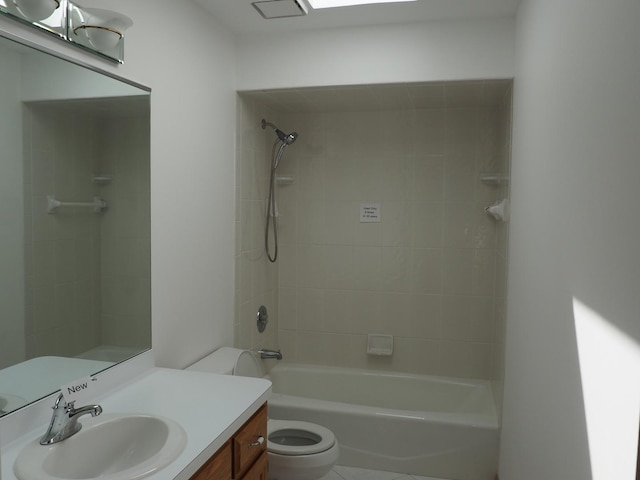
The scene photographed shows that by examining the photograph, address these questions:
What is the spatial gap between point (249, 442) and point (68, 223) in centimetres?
99

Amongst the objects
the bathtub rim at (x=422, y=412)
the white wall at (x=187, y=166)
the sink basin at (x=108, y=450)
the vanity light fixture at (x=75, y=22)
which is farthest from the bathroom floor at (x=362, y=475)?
the vanity light fixture at (x=75, y=22)

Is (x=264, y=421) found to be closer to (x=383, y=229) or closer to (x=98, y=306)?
(x=98, y=306)

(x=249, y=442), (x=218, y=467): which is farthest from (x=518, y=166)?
(x=218, y=467)

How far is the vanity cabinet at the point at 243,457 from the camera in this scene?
1.53 meters

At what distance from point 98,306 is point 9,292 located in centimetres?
43

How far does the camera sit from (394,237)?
3492 millimetres

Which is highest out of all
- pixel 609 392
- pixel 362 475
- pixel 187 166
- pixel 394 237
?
pixel 187 166

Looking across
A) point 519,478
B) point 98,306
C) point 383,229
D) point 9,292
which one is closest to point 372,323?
point 383,229

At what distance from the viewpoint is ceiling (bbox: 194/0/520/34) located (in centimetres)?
246

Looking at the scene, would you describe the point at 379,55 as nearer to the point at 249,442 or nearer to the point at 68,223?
the point at 68,223

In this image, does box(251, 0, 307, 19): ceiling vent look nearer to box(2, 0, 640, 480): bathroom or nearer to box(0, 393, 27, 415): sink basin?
box(2, 0, 640, 480): bathroom

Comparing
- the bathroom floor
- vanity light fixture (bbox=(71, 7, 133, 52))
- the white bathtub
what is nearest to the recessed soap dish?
the white bathtub

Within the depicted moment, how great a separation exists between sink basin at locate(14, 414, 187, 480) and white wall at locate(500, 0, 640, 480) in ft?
3.57

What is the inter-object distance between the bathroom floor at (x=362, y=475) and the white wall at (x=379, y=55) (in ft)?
7.21
